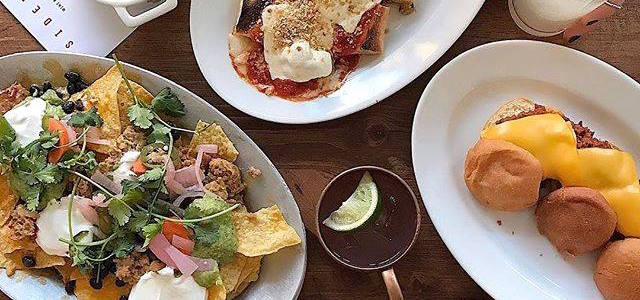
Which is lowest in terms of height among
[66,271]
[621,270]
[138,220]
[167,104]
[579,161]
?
[621,270]

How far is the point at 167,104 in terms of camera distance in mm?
2260

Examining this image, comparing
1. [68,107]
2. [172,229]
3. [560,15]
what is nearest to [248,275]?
[172,229]

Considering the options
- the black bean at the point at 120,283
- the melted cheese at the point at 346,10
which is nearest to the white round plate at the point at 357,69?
the melted cheese at the point at 346,10

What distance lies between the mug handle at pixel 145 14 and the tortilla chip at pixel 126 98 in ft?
0.60

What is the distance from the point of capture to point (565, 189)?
2332mm

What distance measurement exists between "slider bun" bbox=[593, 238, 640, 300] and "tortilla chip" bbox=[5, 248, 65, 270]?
1.61m

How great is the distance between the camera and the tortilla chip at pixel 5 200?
88.0 inches

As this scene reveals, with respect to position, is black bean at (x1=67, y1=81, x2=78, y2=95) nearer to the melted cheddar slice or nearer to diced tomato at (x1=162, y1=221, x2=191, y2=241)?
diced tomato at (x1=162, y1=221, x2=191, y2=241)

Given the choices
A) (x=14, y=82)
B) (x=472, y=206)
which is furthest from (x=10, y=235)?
(x=472, y=206)

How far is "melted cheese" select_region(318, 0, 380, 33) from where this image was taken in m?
2.39

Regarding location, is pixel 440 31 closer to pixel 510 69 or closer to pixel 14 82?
pixel 510 69

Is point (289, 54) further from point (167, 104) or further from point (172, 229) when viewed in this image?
point (172, 229)

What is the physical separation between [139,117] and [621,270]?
58.5 inches

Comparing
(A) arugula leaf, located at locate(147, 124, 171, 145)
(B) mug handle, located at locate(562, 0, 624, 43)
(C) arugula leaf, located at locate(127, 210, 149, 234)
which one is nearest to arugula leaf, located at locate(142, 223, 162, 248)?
(C) arugula leaf, located at locate(127, 210, 149, 234)
